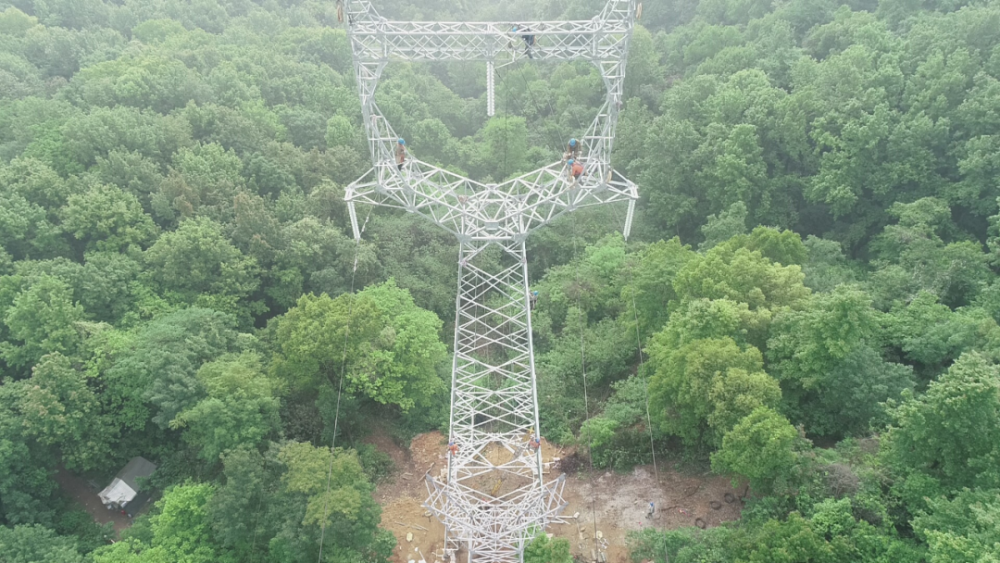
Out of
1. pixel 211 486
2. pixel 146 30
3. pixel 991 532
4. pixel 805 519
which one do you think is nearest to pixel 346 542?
pixel 211 486

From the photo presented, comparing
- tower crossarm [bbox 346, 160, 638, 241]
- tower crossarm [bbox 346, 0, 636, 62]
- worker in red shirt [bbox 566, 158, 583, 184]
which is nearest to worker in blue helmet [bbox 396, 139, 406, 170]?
tower crossarm [bbox 346, 160, 638, 241]

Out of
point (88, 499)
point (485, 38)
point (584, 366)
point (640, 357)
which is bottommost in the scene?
point (88, 499)

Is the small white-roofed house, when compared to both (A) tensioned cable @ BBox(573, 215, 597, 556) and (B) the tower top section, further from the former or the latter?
(A) tensioned cable @ BBox(573, 215, 597, 556)

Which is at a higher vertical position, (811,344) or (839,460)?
(811,344)

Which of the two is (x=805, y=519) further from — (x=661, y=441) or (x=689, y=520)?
(x=661, y=441)

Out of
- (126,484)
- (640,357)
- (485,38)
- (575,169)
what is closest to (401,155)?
(485,38)

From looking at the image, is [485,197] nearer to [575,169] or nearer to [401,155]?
[401,155]
